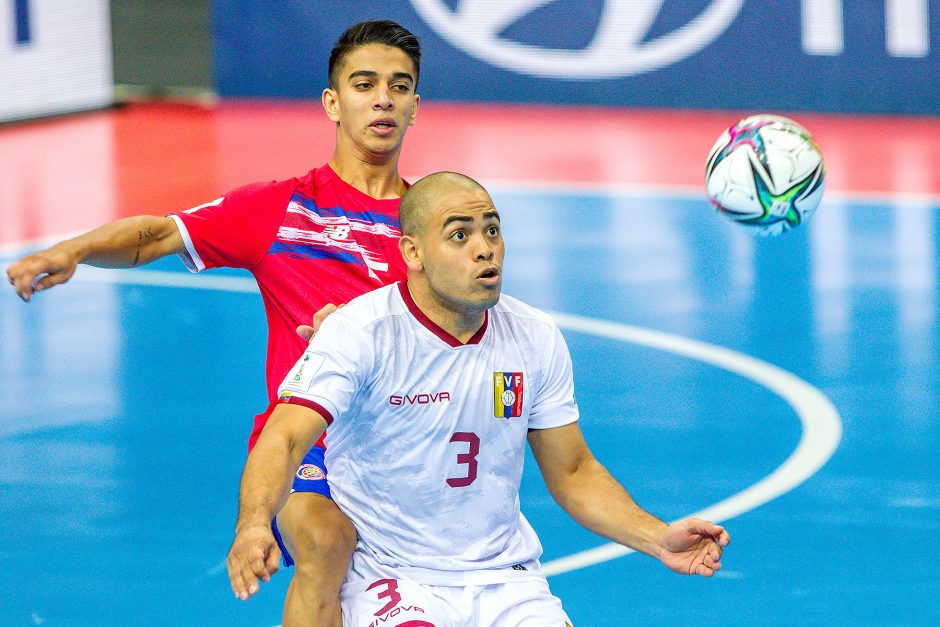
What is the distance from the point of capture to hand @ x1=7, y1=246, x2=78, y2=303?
5.25 meters

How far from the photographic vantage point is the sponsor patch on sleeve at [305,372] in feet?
16.9

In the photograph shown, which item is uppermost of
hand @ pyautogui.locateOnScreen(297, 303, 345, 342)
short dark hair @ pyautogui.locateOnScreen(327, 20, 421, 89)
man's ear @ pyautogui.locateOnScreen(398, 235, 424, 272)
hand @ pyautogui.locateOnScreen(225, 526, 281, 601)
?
short dark hair @ pyautogui.locateOnScreen(327, 20, 421, 89)

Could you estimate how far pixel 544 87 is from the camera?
→ 69.4 feet

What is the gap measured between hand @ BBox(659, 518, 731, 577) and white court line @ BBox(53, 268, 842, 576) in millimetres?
2361

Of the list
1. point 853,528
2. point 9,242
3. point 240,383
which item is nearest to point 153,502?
point 240,383

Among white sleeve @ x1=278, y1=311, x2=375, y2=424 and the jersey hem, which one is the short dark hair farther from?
white sleeve @ x1=278, y1=311, x2=375, y2=424

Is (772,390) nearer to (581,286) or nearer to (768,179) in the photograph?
(581,286)

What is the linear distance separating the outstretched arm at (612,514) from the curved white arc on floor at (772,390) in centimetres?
197

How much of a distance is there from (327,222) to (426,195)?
94 cm

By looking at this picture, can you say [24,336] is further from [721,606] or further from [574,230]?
[721,606]

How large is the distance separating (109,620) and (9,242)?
8.03 m

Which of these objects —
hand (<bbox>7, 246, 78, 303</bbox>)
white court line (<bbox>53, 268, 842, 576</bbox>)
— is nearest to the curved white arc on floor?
white court line (<bbox>53, 268, 842, 576</bbox>)

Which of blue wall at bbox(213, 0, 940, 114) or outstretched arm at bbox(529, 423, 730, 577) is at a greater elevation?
outstretched arm at bbox(529, 423, 730, 577)

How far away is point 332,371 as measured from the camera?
17.0ft
